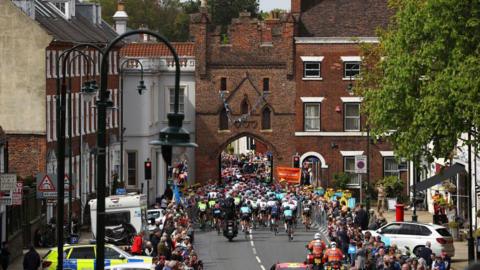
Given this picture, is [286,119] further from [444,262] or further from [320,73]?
[444,262]

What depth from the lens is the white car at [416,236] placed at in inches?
1905

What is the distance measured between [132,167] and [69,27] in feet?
51.5

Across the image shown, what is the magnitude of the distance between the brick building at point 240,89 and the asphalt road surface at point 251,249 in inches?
997

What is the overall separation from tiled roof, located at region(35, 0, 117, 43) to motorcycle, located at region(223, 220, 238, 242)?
41.1ft

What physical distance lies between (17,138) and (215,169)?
1021 inches

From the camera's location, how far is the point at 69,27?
241ft

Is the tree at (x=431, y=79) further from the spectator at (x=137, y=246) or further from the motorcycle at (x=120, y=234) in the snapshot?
the motorcycle at (x=120, y=234)

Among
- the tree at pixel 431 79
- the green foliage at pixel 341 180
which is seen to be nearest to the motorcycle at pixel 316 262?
the tree at pixel 431 79

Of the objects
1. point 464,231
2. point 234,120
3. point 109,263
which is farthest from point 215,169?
point 109,263

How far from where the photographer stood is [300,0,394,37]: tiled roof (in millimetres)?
87875

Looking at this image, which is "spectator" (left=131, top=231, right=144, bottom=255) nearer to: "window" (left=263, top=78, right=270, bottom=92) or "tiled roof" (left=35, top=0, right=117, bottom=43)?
"tiled roof" (left=35, top=0, right=117, bottom=43)

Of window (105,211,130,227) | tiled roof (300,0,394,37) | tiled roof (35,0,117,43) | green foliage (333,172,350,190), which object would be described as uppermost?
tiled roof (300,0,394,37)

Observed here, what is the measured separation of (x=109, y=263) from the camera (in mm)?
40719

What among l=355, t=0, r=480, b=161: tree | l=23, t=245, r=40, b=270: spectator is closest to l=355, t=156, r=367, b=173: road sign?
l=355, t=0, r=480, b=161: tree
